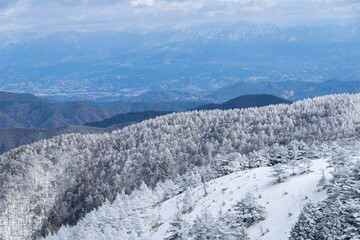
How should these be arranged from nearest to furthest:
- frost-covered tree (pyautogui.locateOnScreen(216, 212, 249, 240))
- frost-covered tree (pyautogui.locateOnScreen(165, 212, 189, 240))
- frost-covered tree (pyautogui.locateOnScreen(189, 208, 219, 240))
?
frost-covered tree (pyautogui.locateOnScreen(216, 212, 249, 240)), frost-covered tree (pyautogui.locateOnScreen(189, 208, 219, 240)), frost-covered tree (pyautogui.locateOnScreen(165, 212, 189, 240))

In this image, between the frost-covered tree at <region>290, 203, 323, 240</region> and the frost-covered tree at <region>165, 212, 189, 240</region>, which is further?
the frost-covered tree at <region>165, 212, 189, 240</region>

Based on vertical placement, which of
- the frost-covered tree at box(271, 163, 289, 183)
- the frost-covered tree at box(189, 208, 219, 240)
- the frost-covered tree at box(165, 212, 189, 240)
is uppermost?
the frost-covered tree at box(271, 163, 289, 183)

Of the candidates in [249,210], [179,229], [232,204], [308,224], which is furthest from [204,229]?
[232,204]

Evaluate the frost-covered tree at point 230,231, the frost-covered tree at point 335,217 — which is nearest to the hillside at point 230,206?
the frost-covered tree at point 230,231

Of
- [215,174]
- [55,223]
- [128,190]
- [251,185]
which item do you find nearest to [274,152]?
[215,174]

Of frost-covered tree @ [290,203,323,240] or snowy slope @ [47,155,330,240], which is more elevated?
frost-covered tree @ [290,203,323,240]

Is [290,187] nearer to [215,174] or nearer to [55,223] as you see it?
[215,174]

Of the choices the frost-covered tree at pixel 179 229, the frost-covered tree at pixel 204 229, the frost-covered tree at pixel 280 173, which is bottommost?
the frost-covered tree at pixel 179 229

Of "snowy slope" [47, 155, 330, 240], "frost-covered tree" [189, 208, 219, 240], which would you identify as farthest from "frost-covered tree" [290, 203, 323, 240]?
"frost-covered tree" [189, 208, 219, 240]

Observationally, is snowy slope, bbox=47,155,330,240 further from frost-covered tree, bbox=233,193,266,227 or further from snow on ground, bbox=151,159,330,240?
frost-covered tree, bbox=233,193,266,227

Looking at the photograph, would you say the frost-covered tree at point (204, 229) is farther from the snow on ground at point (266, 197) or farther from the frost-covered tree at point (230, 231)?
the snow on ground at point (266, 197)
